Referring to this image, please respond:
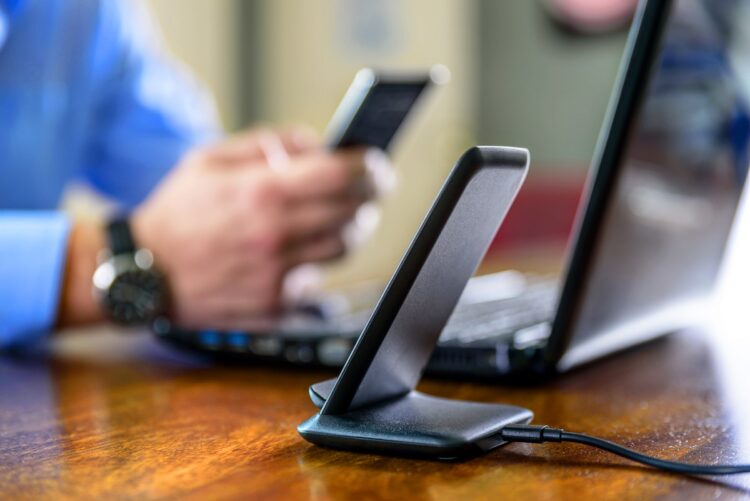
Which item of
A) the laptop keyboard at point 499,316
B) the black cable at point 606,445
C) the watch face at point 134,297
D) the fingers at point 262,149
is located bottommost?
the laptop keyboard at point 499,316

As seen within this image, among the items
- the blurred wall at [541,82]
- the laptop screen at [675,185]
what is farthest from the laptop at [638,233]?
the blurred wall at [541,82]

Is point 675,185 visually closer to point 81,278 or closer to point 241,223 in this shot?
point 241,223

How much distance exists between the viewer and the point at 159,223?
0.76m

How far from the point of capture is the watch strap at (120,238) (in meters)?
0.75

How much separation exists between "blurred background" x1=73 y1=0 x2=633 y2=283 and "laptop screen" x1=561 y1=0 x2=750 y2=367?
2.61 meters

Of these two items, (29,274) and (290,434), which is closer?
(290,434)

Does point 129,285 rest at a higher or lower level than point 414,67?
higher

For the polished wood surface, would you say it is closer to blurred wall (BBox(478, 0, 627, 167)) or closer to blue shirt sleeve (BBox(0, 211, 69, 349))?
blue shirt sleeve (BBox(0, 211, 69, 349))

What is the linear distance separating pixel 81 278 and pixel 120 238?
0.16 feet

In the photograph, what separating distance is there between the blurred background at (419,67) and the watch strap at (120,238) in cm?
250

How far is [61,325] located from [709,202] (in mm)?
559

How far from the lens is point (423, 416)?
368 millimetres

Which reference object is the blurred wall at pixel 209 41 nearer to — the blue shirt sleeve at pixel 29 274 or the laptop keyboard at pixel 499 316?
the blue shirt sleeve at pixel 29 274

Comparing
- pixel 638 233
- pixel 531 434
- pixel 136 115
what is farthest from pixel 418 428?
pixel 136 115
